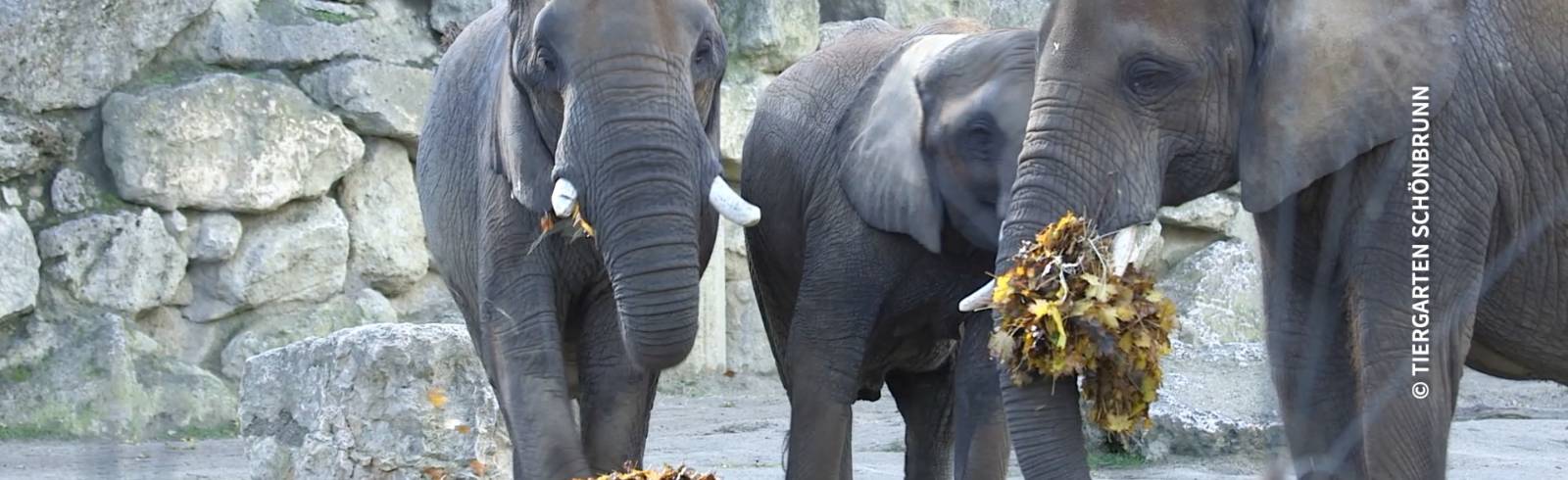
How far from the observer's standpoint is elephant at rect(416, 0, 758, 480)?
523 cm

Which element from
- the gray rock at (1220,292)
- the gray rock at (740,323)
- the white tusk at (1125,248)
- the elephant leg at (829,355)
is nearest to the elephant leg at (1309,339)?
the white tusk at (1125,248)

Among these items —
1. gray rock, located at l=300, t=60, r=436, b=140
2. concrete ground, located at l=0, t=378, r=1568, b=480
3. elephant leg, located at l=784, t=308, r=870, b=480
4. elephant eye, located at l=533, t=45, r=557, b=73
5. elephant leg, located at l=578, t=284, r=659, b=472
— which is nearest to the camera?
elephant eye, located at l=533, t=45, r=557, b=73

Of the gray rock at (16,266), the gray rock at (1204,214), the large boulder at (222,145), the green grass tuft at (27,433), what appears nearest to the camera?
the green grass tuft at (27,433)

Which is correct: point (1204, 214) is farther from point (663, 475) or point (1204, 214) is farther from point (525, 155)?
point (663, 475)

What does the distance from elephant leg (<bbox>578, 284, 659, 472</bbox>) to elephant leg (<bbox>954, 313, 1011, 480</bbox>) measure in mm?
821

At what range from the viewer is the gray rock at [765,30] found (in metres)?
10.9

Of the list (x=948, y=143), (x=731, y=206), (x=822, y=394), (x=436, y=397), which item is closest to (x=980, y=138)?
(x=948, y=143)

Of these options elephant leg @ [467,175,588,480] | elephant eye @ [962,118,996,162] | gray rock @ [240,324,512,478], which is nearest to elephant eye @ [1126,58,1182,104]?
elephant eye @ [962,118,996,162]

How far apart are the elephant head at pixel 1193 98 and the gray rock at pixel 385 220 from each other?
17.9ft

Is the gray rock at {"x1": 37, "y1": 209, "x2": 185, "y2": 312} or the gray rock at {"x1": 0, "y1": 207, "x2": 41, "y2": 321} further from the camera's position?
the gray rock at {"x1": 37, "y1": 209, "x2": 185, "y2": 312}

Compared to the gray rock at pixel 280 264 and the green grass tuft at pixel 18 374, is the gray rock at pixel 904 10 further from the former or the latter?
the green grass tuft at pixel 18 374

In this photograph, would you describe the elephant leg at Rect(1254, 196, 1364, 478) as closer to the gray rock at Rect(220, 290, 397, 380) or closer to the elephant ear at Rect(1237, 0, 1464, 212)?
the elephant ear at Rect(1237, 0, 1464, 212)

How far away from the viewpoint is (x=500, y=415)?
22.8ft

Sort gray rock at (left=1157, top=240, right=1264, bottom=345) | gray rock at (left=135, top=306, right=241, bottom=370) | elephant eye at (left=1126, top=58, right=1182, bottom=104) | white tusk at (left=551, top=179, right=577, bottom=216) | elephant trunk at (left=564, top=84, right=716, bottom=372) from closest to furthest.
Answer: elephant eye at (left=1126, top=58, right=1182, bottom=104) < elephant trunk at (left=564, top=84, right=716, bottom=372) < white tusk at (left=551, top=179, right=577, bottom=216) < gray rock at (left=135, top=306, right=241, bottom=370) < gray rock at (left=1157, top=240, right=1264, bottom=345)
